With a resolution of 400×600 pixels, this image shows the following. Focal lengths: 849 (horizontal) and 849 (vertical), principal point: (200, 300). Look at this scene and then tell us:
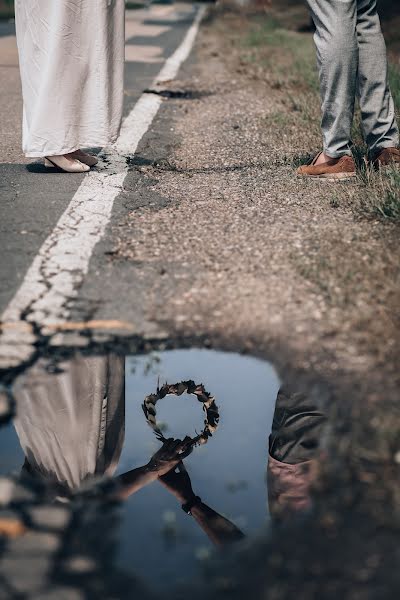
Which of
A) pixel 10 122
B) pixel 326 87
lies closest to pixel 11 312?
pixel 326 87

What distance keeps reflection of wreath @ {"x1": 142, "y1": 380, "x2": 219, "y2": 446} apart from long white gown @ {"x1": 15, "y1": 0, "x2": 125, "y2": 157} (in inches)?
74.5

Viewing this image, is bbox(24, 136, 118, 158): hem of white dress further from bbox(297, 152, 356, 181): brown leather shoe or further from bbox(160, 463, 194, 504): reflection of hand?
bbox(160, 463, 194, 504): reflection of hand

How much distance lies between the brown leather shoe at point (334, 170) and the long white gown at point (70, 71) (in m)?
0.91

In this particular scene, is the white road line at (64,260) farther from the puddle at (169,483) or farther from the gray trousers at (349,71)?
the gray trousers at (349,71)

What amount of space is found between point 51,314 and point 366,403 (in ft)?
3.19

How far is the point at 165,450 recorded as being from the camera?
1987mm

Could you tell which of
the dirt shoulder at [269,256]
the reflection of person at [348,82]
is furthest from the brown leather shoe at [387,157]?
the dirt shoulder at [269,256]

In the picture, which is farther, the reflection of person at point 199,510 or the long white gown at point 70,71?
the long white gown at point 70,71

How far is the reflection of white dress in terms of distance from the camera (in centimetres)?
188

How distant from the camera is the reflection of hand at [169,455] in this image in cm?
190

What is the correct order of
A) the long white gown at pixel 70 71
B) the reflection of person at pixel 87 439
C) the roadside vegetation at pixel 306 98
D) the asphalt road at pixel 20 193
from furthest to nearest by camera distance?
1. the long white gown at pixel 70 71
2. the roadside vegetation at pixel 306 98
3. the asphalt road at pixel 20 193
4. the reflection of person at pixel 87 439

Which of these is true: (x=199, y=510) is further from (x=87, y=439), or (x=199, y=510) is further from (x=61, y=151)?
(x=61, y=151)

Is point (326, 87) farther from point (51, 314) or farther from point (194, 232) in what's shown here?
point (51, 314)

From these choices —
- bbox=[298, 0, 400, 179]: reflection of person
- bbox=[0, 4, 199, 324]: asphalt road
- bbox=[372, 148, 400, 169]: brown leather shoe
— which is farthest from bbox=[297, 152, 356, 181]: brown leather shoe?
bbox=[0, 4, 199, 324]: asphalt road
